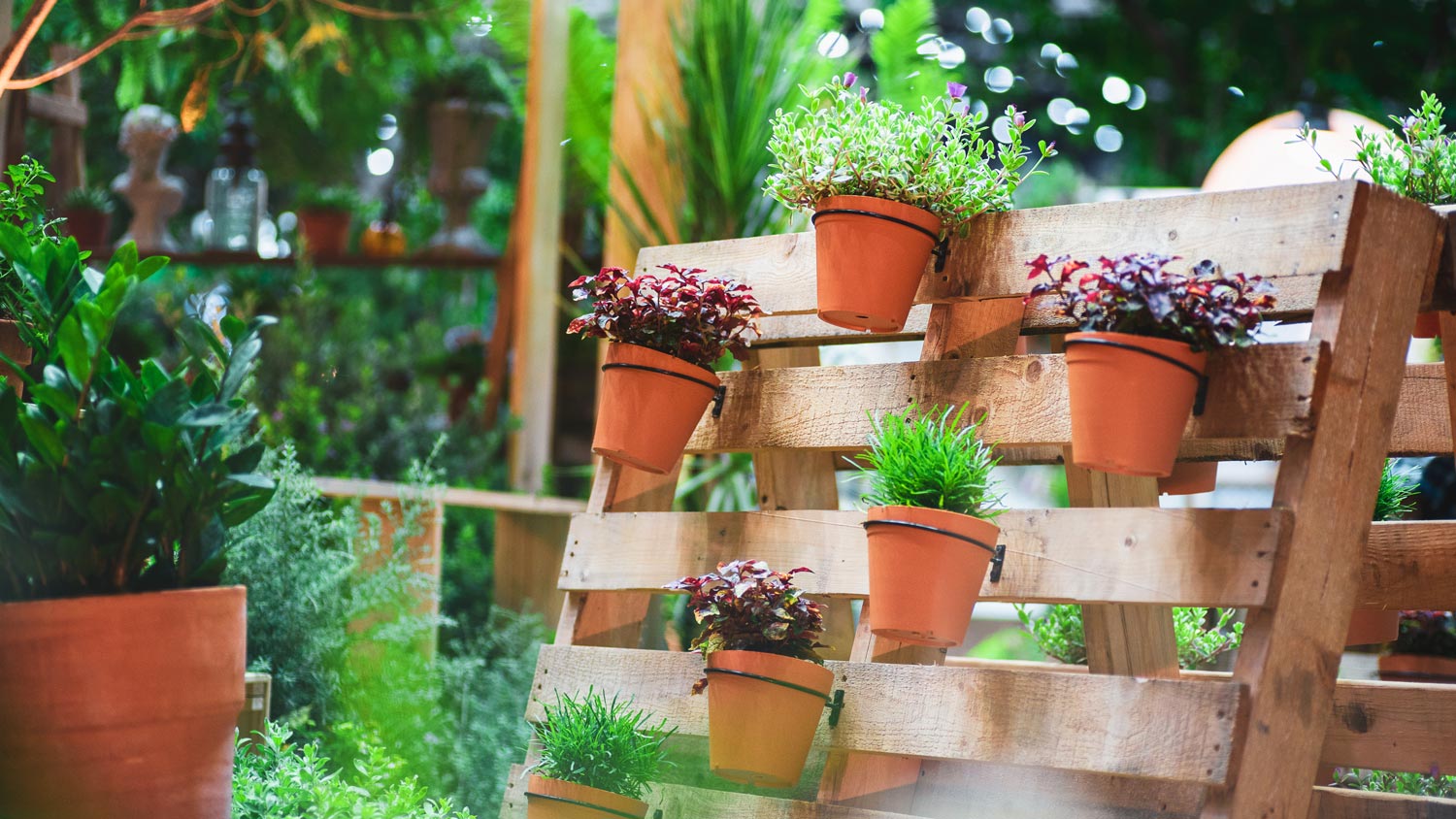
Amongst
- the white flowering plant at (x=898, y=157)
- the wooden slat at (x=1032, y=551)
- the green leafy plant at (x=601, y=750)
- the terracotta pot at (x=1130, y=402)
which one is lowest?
the green leafy plant at (x=601, y=750)

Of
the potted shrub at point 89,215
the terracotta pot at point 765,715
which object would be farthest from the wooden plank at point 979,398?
the potted shrub at point 89,215

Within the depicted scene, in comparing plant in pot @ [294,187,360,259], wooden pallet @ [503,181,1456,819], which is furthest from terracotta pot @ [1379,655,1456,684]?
plant in pot @ [294,187,360,259]

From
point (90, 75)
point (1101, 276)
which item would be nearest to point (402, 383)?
point (90, 75)

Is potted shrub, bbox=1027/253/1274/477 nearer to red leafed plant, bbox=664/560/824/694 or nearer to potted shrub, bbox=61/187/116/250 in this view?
red leafed plant, bbox=664/560/824/694

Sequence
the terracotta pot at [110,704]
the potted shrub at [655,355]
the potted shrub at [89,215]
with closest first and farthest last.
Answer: the terracotta pot at [110,704]
the potted shrub at [655,355]
the potted shrub at [89,215]

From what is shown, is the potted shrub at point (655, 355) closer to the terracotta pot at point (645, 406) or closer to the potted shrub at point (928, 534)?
the terracotta pot at point (645, 406)

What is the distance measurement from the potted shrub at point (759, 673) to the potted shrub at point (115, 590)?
556mm

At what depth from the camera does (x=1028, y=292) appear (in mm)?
1627

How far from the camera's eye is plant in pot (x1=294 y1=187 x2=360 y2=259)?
4148 mm

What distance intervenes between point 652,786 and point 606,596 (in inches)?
11.7

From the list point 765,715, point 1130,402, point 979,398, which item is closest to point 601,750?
point 765,715

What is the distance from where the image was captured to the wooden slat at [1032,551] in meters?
1.40

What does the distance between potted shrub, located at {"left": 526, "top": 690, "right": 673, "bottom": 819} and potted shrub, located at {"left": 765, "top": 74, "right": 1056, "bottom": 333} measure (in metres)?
0.60

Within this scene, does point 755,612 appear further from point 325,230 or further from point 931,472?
point 325,230
